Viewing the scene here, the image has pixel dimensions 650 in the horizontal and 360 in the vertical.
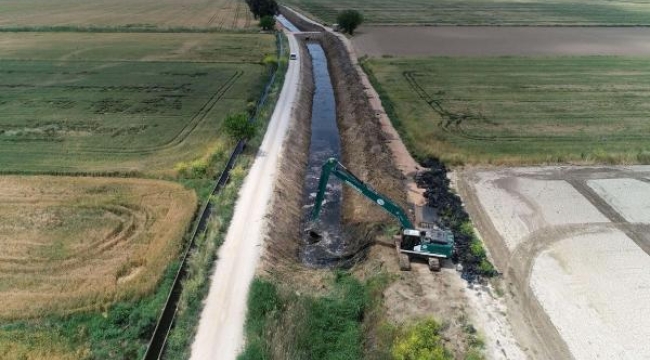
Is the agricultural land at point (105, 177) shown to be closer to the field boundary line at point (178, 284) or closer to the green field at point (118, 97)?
the green field at point (118, 97)

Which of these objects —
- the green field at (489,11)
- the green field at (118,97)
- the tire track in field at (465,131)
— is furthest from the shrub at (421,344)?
the green field at (489,11)

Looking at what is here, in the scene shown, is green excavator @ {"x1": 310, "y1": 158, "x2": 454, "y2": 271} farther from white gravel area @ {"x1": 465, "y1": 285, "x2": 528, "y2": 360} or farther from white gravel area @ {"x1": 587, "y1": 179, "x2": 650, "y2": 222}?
white gravel area @ {"x1": 587, "y1": 179, "x2": 650, "y2": 222}

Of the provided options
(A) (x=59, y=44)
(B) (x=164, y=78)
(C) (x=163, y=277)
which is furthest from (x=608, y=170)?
(A) (x=59, y=44)

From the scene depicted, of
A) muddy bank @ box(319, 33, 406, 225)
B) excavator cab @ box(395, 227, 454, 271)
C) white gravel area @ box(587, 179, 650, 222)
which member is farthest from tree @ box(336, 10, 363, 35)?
excavator cab @ box(395, 227, 454, 271)

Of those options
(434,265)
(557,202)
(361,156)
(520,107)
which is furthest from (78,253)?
(520,107)

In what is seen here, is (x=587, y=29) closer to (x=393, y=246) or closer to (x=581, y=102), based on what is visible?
(x=581, y=102)

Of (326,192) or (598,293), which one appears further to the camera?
(326,192)

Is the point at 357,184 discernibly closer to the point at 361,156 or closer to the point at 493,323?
the point at 493,323

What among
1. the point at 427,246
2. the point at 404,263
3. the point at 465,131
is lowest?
the point at 404,263
